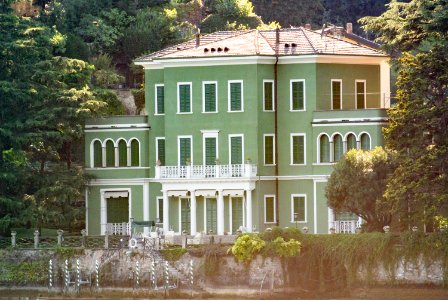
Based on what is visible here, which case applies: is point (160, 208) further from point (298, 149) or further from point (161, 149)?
point (298, 149)

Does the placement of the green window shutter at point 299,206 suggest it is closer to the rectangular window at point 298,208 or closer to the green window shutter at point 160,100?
the rectangular window at point 298,208

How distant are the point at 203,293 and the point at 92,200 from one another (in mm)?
12663

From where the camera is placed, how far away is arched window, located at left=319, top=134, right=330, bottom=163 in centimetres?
10181

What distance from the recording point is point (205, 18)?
436ft

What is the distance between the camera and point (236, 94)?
102938mm

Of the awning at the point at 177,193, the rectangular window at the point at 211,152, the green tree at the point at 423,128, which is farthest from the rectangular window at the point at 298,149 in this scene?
the green tree at the point at 423,128

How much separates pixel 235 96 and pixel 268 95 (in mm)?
1448

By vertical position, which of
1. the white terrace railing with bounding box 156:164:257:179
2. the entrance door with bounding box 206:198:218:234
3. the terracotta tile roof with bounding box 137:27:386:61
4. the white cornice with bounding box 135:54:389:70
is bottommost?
the entrance door with bounding box 206:198:218:234

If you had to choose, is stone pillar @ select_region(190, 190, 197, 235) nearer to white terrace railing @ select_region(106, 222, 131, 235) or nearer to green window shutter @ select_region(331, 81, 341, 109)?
white terrace railing @ select_region(106, 222, 131, 235)

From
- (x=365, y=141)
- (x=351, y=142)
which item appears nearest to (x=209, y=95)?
(x=351, y=142)

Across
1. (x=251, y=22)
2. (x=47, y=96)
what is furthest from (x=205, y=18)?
(x=47, y=96)

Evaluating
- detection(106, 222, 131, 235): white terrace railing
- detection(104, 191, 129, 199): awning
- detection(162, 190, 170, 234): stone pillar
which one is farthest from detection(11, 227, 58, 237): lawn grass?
detection(162, 190, 170, 234): stone pillar

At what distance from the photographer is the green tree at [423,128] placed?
299ft

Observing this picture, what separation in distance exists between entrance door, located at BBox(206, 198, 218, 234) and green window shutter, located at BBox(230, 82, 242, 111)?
415cm
